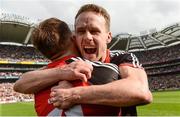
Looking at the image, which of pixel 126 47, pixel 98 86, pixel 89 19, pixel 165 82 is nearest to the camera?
pixel 98 86

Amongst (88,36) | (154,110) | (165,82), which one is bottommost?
(165,82)

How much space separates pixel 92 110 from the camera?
2117mm

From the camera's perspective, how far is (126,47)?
7925 cm

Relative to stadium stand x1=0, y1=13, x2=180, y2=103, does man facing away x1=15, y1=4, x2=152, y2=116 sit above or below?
above

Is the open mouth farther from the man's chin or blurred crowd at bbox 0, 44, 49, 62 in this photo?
blurred crowd at bbox 0, 44, 49, 62

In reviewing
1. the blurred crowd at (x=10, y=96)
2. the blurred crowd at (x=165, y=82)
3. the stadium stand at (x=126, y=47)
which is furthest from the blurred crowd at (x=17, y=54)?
the blurred crowd at (x=165, y=82)

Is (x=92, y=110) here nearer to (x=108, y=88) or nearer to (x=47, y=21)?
(x=108, y=88)

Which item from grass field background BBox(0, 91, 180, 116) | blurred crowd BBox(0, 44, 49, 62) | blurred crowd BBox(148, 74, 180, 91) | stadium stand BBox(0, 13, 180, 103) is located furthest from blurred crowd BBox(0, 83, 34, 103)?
blurred crowd BBox(148, 74, 180, 91)

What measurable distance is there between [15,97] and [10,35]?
20.1 metres

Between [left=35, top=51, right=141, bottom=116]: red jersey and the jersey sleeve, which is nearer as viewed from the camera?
[left=35, top=51, right=141, bottom=116]: red jersey

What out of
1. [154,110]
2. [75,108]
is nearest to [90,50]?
[75,108]

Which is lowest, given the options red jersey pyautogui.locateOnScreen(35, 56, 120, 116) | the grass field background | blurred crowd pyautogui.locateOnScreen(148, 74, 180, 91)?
blurred crowd pyautogui.locateOnScreen(148, 74, 180, 91)

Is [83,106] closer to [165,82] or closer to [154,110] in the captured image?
[154,110]

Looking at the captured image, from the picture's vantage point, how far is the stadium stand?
61031 millimetres
